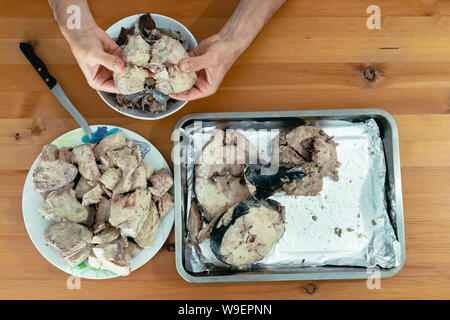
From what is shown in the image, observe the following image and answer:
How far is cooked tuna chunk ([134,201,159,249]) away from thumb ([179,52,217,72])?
403 mm

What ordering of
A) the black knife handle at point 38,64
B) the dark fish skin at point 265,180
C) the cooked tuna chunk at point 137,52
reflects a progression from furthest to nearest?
the black knife handle at point 38,64 → the dark fish skin at point 265,180 → the cooked tuna chunk at point 137,52

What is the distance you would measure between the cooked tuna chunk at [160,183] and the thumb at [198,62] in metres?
0.32

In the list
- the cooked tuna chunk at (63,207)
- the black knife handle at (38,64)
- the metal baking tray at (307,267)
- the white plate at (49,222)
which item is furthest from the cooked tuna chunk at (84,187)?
the black knife handle at (38,64)

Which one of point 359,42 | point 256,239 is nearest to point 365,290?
point 256,239

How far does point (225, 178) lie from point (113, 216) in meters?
0.34

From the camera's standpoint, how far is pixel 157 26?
1056 mm

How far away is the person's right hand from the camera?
96cm

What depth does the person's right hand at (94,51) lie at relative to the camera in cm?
96

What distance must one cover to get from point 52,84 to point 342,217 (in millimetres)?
1011

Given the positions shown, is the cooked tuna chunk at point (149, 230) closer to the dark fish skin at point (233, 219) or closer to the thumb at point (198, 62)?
the dark fish skin at point (233, 219)

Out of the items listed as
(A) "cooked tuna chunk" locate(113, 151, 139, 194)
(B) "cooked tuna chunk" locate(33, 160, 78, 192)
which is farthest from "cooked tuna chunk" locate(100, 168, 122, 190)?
(B) "cooked tuna chunk" locate(33, 160, 78, 192)

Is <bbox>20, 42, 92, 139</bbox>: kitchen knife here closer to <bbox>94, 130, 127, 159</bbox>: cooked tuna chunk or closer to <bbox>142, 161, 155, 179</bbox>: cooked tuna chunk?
<bbox>94, 130, 127, 159</bbox>: cooked tuna chunk

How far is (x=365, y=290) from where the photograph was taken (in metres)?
1.14
